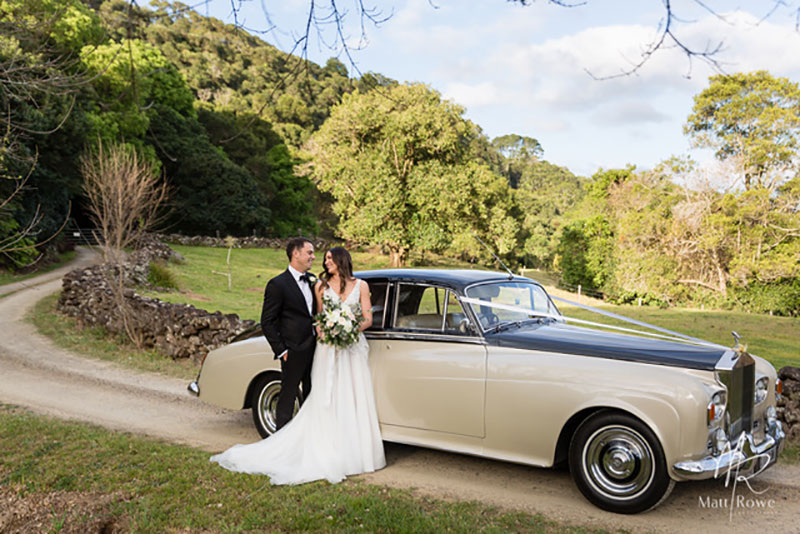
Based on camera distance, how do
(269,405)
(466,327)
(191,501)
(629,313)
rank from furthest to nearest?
(629,313) → (269,405) → (466,327) → (191,501)

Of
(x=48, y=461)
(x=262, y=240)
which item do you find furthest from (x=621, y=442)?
(x=262, y=240)

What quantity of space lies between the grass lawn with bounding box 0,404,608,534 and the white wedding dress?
0.25m

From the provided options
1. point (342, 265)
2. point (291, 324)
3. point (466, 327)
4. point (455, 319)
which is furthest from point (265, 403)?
point (466, 327)

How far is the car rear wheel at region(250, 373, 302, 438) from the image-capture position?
6.87 m

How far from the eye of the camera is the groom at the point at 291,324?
6.16 metres

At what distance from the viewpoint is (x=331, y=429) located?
236 inches

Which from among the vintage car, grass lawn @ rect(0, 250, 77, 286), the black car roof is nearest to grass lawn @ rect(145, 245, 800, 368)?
grass lawn @ rect(0, 250, 77, 286)

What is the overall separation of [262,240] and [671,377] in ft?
147

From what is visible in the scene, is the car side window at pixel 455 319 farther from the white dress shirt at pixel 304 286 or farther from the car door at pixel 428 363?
the white dress shirt at pixel 304 286

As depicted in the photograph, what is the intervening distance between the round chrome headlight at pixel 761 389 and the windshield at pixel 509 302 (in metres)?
2.12

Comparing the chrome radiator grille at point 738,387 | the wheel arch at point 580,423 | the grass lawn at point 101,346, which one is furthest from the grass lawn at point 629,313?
the wheel arch at point 580,423

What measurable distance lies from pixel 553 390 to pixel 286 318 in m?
2.80

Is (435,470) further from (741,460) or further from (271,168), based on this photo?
(271,168)

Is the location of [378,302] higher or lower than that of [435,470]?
higher
